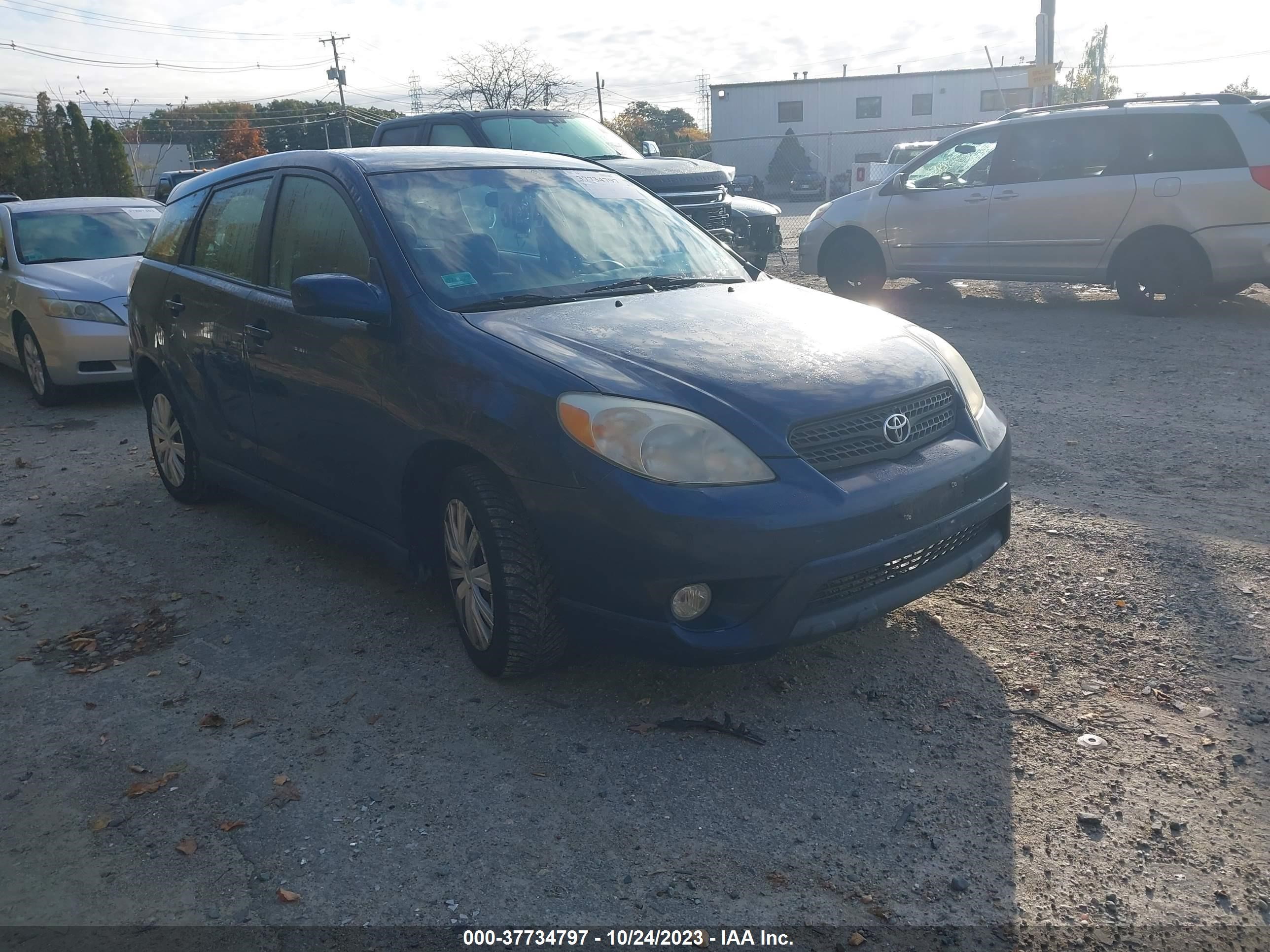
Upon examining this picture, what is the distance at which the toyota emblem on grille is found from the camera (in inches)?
133

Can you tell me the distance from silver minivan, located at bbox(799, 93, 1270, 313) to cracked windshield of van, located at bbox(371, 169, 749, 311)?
21.5 feet

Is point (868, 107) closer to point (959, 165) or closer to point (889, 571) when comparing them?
point (959, 165)

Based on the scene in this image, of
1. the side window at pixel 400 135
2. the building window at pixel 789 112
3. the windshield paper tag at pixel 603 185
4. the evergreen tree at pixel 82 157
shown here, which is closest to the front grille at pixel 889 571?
the windshield paper tag at pixel 603 185

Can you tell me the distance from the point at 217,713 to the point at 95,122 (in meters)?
33.6

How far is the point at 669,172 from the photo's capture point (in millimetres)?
11570

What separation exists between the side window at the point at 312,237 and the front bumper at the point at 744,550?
4.69 ft

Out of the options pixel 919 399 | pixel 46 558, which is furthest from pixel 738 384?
pixel 46 558

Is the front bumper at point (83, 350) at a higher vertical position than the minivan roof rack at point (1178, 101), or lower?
lower

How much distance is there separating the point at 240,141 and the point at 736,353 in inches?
3141

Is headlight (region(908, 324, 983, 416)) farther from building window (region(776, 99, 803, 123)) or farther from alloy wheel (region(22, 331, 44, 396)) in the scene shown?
building window (region(776, 99, 803, 123))

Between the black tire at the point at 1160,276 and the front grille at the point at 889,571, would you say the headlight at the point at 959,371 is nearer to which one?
the front grille at the point at 889,571

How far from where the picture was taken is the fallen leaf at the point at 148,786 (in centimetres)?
315

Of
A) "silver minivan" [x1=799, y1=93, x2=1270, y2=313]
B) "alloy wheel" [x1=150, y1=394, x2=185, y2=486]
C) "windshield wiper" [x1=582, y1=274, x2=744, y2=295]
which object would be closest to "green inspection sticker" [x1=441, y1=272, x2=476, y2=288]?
"windshield wiper" [x1=582, y1=274, x2=744, y2=295]

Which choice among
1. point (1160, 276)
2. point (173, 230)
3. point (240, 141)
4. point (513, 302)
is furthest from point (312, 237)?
point (240, 141)
